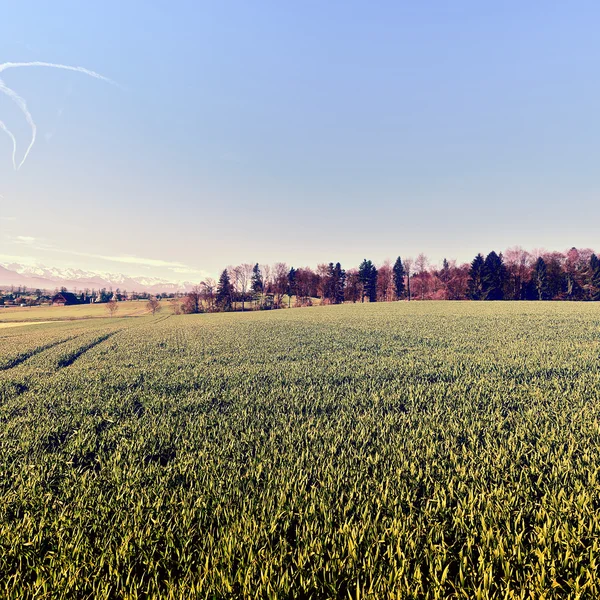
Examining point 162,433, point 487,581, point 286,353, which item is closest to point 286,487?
point 487,581

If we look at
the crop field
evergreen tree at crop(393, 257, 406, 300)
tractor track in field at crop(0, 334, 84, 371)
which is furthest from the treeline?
the crop field

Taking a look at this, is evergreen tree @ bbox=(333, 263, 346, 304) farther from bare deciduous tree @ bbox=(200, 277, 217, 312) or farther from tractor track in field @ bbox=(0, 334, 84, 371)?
tractor track in field @ bbox=(0, 334, 84, 371)

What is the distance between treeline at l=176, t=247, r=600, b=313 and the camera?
8631cm

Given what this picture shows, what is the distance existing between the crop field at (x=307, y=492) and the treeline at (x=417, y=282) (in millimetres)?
90355

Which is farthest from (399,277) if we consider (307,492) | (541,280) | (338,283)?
(307,492)

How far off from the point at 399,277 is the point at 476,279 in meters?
27.1

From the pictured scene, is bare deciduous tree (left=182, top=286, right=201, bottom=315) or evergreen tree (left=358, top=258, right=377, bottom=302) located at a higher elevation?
evergreen tree (left=358, top=258, right=377, bottom=302)

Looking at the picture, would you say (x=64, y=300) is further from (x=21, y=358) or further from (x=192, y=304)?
(x=21, y=358)

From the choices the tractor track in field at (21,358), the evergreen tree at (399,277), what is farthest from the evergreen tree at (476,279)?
the tractor track in field at (21,358)

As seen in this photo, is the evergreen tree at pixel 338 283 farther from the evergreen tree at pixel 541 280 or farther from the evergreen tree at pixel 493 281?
the evergreen tree at pixel 541 280

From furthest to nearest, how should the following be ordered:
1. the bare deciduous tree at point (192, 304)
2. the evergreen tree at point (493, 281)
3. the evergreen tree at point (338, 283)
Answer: the evergreen tree at point (338, 283)
the bare deciduous tree at point (192, 304)
the evergreen tree at point (493, 281)

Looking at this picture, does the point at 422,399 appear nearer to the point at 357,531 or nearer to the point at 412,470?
the point at 412,470

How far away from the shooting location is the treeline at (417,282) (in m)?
86.3

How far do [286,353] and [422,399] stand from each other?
29.9ft
